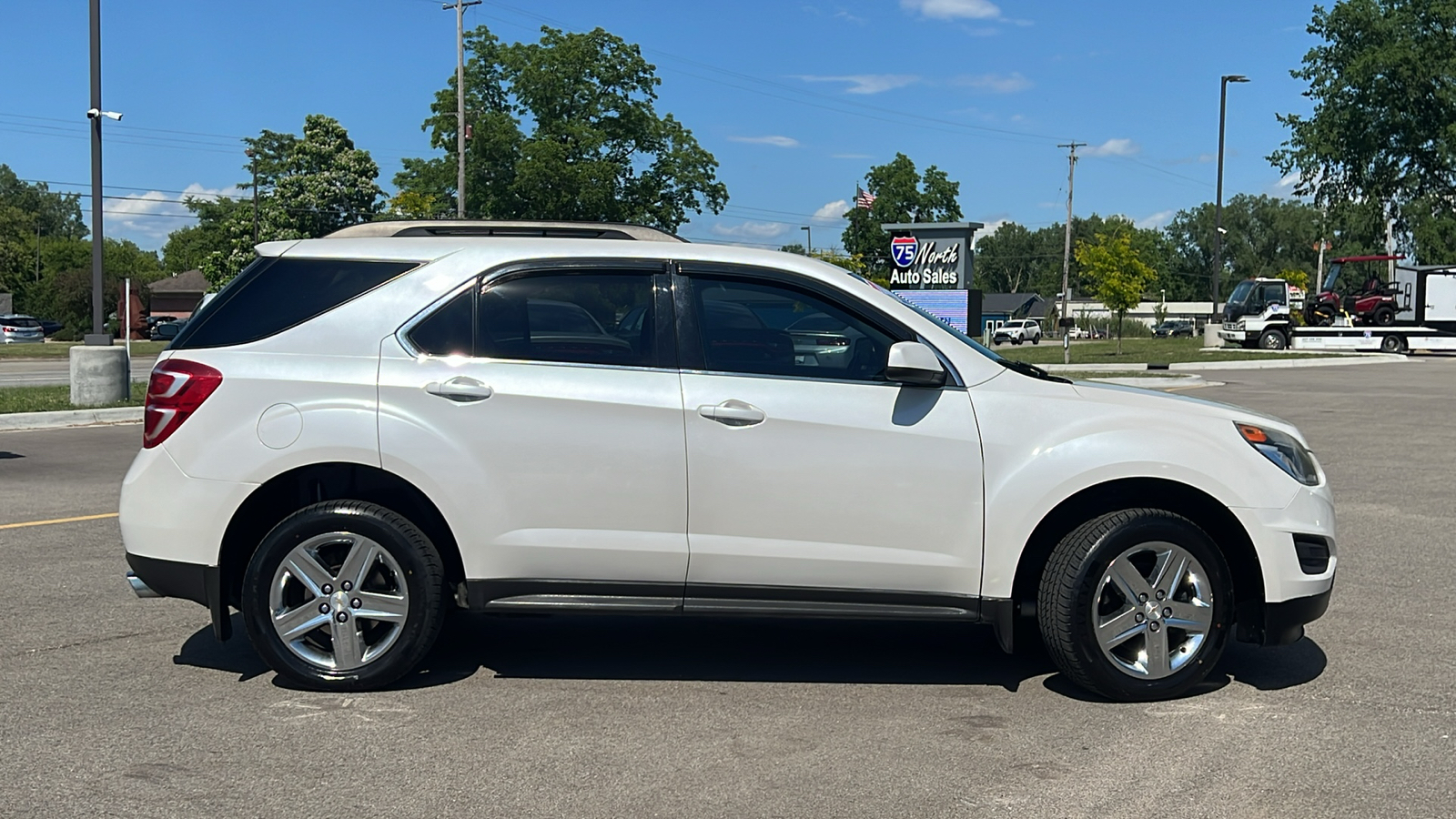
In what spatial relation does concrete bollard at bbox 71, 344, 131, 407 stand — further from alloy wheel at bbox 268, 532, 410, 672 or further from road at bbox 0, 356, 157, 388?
alloy wheel at bbox 268, 532, 410, 672

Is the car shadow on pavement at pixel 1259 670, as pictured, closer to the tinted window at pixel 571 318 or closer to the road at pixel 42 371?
the tinted window at pixel 571 318

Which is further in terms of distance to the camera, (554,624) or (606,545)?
(554,624)

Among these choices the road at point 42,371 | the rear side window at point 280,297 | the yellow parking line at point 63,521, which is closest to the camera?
the rear side window at point 280,297

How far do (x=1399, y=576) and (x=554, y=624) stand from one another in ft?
16.2

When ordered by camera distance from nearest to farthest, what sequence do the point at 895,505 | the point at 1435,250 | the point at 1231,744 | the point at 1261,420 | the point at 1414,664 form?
the point at 1231,744 → the point at 895,505 → the point at 1261,420 → the point at 1414,664 → the point at 1435,250

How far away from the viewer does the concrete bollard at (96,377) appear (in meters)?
17.9

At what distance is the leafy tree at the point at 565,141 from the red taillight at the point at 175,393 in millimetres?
55322

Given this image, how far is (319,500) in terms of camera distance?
509 centimetres

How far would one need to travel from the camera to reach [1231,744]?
4.52 metres

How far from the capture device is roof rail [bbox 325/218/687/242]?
5449 millimetres

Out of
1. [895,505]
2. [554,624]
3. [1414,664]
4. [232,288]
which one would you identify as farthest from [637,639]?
[1414,664]

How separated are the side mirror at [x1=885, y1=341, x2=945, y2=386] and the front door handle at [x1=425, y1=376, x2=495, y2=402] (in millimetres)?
1558

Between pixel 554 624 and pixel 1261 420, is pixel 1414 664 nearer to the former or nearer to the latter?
pixel 1261 420

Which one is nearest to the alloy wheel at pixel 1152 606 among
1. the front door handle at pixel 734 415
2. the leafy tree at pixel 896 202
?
the front door handle at pixel 734 415
